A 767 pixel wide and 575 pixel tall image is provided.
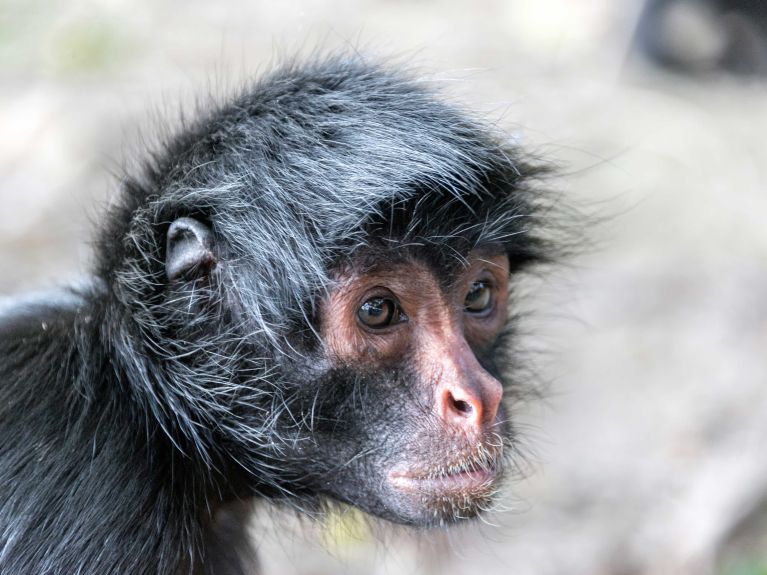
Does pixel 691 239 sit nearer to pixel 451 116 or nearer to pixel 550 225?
pixel 550 225

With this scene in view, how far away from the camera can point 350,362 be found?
375 cm

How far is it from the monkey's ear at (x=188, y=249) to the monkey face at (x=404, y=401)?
491 mm

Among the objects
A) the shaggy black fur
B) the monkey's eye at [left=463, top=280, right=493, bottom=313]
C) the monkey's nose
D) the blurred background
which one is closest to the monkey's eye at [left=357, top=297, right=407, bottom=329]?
the shaggy black fur

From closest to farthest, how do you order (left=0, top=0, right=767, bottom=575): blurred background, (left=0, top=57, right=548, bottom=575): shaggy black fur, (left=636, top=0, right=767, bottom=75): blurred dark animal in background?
(left=0, top=57, right=548, bottom=575): shaggy black fur < (left=0, top=0, right=767, bottom=575): blurred background < (left=636, top=0, right=767, bottom=75): blurred dark animal in background

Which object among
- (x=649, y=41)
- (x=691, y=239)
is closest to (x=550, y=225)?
(x=691, y=239)

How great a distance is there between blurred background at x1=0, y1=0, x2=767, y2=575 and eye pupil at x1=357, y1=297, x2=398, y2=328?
3.12 ft

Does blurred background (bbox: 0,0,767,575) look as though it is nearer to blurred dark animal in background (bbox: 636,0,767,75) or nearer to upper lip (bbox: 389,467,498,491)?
blurred dark animal in background (bbox: 636,0,767,75)

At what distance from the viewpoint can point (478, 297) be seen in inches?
165

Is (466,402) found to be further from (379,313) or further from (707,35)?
(707,35)

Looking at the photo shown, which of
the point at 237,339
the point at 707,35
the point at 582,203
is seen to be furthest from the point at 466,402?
the point at 707,35

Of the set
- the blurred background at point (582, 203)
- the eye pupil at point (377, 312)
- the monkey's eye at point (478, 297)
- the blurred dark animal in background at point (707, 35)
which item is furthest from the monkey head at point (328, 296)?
the blurred dark animal in background at point (707, 35)

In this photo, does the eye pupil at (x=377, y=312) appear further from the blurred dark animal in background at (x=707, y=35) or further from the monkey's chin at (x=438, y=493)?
the blurred dark animal in background at (x=707, y=35)

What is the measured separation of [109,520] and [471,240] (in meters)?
1.67

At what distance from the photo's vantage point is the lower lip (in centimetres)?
373
